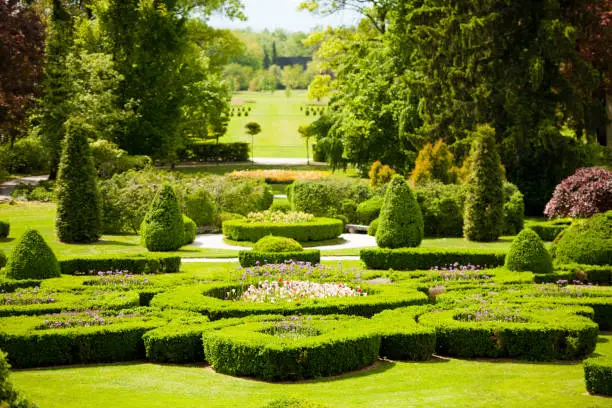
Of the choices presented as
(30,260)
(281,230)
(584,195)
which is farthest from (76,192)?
(584,195)

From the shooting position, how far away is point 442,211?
2669cm

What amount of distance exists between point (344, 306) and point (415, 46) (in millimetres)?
25198

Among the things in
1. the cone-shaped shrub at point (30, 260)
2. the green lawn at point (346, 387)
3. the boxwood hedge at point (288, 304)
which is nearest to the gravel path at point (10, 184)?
the cone-shaped shrub at point (30, 260)

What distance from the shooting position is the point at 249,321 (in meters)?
12.9

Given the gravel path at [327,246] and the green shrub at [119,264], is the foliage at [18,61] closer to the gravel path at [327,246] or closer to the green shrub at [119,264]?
the gravel path at [327,246]

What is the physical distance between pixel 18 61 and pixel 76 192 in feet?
58.8

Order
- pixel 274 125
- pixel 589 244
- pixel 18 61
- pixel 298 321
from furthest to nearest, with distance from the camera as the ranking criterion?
1. pixel 274 125
2. pixel 18 61
3. pixel 589 244
4. pixel 298 321

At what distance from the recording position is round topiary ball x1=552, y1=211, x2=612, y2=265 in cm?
1828

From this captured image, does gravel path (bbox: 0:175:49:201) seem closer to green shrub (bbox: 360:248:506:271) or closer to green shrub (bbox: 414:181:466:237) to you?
green shrub (bbox: 414:181:466:237)

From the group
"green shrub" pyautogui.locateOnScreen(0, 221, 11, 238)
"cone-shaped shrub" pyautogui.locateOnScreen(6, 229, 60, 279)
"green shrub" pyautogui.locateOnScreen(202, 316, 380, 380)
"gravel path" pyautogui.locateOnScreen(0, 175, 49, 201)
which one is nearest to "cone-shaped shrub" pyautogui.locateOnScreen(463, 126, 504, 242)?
"cone-shaped shrub" pyautogui.locateOnScreen(6, 229, 60, 279)

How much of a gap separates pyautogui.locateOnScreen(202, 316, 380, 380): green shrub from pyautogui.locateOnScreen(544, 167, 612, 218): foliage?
14396 millimetres

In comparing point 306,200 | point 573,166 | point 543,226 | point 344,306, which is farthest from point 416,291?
point 573,166

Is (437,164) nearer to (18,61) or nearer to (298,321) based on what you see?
(298,321)

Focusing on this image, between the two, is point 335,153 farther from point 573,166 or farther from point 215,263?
point 215,263
